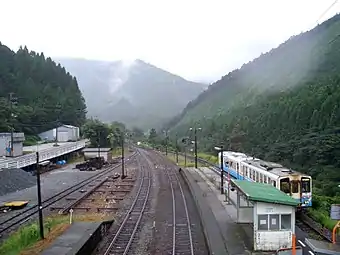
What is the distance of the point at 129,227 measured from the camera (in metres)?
16.9

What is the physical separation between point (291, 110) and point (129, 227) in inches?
1460

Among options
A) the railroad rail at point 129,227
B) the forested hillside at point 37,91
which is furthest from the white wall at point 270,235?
the forested hillside at point 37,91

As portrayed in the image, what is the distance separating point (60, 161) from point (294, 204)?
37.0 meters

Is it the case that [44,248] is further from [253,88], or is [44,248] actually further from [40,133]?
[253,88]

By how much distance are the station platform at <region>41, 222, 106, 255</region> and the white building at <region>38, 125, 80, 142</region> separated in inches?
1994

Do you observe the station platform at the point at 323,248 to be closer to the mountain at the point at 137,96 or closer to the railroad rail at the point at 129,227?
the railroad rail at the point at 129,227

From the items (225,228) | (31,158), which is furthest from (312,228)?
(31,158)

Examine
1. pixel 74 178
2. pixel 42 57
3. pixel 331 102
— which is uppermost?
pixel 42 57

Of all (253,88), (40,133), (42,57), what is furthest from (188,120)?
(40,133)

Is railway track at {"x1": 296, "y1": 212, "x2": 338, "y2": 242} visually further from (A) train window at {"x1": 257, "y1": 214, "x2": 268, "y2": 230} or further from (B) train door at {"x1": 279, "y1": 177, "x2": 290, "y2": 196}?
(A) train window at {"x1": 257, "y1": 214, "x2": 268, "y2": 230}

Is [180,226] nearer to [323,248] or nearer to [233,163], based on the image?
[323,248]

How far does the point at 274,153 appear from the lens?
41.5m

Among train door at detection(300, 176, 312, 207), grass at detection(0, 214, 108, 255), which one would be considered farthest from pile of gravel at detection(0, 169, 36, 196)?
train door at detection(300, 176, 312, 207)

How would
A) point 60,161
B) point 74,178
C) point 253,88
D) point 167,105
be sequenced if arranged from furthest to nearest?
point 167,105
point 253,88
point 60,161
point 74,178
